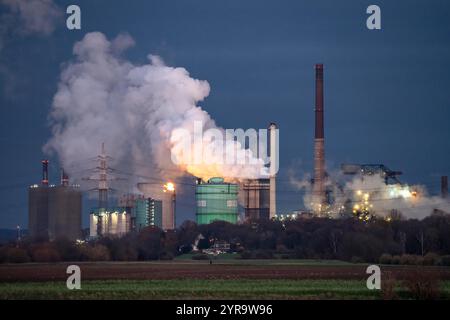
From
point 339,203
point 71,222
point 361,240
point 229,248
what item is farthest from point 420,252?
point 71,222

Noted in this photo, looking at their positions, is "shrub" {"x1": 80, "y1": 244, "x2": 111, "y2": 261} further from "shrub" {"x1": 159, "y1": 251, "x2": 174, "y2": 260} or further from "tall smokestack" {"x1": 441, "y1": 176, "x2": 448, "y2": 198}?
"tall smokestack" {"x1": 441, "y1": 176, "x2": 448, "y2": 198}

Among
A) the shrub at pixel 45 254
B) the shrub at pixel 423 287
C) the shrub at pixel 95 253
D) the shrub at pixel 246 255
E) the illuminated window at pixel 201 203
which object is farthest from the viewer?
the illuminated window at pixel 201 203

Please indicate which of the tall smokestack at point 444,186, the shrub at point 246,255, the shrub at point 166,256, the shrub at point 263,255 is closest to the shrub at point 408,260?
the shrub at point 263,255

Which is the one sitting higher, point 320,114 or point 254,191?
point 320,114

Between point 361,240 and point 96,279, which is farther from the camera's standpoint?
point 361,240

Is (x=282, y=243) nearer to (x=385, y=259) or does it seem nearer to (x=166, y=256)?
(x=166, y=256)

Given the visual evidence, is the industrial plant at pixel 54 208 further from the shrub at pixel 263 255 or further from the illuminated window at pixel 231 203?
the shrub at pixel 263 255

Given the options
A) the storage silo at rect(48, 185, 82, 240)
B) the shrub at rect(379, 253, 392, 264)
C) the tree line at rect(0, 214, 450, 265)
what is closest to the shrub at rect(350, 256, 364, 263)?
the tree line at rect(0, 214, 450, 265)

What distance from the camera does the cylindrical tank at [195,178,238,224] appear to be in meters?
136

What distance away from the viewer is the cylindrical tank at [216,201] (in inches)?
5340

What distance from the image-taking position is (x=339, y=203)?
146000mm

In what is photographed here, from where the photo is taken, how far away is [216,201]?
452 feet

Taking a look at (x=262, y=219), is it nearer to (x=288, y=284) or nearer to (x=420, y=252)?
(x=420, y=252)
